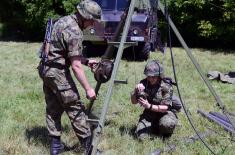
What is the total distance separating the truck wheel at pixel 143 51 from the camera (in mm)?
12195

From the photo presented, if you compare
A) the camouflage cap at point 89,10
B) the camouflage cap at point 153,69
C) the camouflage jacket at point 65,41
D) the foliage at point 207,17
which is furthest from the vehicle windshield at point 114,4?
the camouflage cap at point 89,10

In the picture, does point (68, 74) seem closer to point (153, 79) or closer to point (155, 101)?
point (153, 79)

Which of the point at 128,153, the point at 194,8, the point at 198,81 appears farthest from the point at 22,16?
the point at 128,153

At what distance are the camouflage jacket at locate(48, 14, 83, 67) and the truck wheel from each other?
23.4ft

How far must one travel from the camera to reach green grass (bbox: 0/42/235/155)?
5742mm

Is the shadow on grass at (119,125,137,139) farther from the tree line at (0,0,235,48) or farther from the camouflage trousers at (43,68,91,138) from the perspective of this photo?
the tree line at (0,0,235,48)

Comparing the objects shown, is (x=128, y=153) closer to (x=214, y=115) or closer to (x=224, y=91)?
(x=214, y=115)

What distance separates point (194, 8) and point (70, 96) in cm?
1088

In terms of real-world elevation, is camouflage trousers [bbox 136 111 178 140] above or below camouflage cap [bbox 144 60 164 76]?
below

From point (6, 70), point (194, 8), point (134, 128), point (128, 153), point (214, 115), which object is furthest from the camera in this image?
point (194, 8)

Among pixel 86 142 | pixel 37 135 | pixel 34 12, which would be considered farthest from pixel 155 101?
pixel 34 12

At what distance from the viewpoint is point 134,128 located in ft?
21.3

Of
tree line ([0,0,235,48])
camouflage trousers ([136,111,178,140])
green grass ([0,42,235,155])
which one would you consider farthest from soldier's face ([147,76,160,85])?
tree line ([0,0,235,48])

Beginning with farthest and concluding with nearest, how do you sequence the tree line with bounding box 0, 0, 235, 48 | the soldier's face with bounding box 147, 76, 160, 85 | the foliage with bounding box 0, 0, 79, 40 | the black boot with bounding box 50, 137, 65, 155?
the foliage with bounding box 0, 0, 79, 40
the tree line with bounding box 0, 0, 235, 48
the soldier's face with bounding box 147, 76, 160, 85
the black boot with bounding box 50, 137, 65, 155
